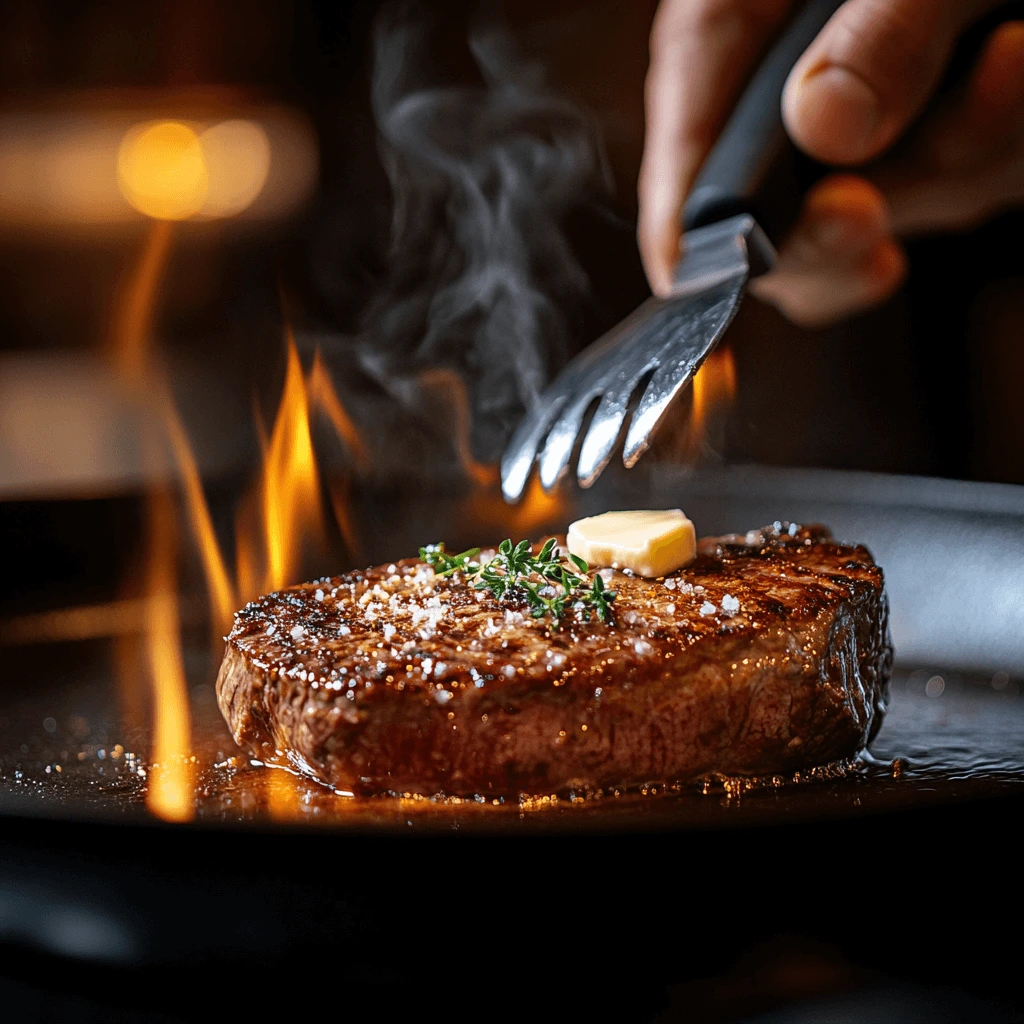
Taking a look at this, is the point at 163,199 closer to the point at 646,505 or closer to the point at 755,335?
the point at 755,335

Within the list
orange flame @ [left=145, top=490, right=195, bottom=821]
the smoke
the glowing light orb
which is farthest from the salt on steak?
the glowing light orb

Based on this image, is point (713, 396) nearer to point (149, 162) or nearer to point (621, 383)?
point (621, 383)

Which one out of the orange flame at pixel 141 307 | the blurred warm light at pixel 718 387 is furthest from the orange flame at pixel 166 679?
the orange flame at pixel 141 307

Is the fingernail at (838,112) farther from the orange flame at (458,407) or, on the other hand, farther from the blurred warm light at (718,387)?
the blurred warm light at (718,387)

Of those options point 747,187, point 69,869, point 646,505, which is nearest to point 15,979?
point 69,869

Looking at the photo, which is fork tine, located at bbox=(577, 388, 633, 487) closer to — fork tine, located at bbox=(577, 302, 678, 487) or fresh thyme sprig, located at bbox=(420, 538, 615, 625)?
fork tine, located at bbox=(577, 302, 678, 487)

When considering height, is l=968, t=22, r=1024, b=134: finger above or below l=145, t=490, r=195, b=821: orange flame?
above

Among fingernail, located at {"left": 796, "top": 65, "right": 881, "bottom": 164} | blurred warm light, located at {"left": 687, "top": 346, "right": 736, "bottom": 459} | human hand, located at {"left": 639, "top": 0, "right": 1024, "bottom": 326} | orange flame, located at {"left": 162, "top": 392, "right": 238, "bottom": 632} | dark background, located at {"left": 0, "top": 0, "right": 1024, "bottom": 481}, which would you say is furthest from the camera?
blurred warm light, located at {"left": 687, "top": 346, "right": 736, "bottom": 459}
